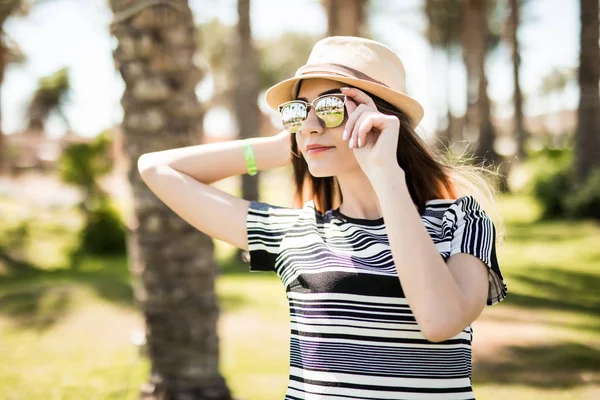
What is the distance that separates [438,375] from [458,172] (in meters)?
0.78

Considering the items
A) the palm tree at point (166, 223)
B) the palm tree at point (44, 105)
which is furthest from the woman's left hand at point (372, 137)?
the palm tree at point (44, 105)

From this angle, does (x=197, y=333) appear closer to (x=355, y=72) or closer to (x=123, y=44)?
(x=123, y=44)

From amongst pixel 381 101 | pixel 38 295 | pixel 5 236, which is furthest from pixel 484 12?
pixel 381 101

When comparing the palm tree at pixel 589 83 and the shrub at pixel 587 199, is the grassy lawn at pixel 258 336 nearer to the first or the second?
the shrub at pixel 587 199

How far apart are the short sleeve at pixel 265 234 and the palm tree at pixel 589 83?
43.2 feet

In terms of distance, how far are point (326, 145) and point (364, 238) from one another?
330 millimetres

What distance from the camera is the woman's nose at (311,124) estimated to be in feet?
7.14

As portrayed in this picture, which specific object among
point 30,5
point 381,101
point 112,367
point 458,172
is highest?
point 30,5

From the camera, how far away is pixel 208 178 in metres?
2.62

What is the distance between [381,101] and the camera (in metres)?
2.31

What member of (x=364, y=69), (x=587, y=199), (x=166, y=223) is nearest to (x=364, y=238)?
(x=364, y=69)

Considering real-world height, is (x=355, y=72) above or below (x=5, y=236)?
above

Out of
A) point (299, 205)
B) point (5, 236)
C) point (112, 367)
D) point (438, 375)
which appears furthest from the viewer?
point (5, 236)

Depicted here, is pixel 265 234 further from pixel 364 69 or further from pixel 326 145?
pixel 364 69
